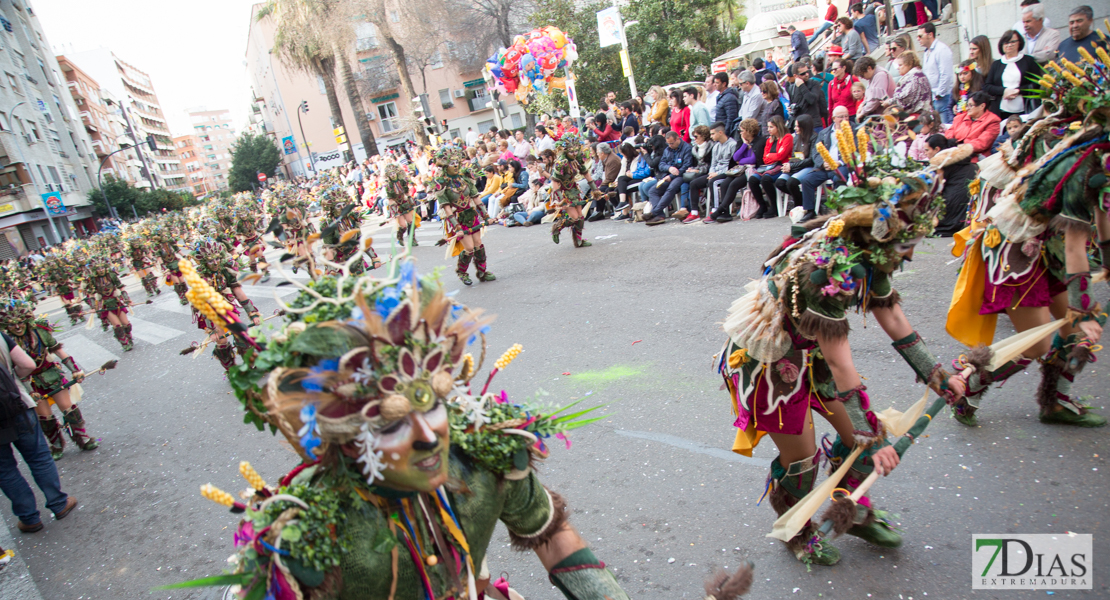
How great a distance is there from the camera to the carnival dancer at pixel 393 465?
1506 millimetres

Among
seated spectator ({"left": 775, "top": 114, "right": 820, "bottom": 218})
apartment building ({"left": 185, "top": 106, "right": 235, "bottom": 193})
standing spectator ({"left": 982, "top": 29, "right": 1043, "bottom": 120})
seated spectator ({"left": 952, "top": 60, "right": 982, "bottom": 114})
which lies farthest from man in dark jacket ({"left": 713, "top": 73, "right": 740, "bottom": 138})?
apartment building ({"left": 185, "top": 106, "right": 235, "bottom": 193})

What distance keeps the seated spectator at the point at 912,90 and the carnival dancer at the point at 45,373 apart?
9797 millimetres

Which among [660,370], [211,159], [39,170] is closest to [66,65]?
[39,170]

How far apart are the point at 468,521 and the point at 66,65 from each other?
74757mm

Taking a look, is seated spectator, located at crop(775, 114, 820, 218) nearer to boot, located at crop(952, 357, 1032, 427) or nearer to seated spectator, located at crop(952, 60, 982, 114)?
seated spectator, located at crop(952, 60, 982, 114)

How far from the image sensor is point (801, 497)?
2863 mm

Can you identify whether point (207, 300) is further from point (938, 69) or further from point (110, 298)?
point (110, 298)

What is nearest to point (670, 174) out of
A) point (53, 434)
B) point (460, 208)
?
point (460, 208)

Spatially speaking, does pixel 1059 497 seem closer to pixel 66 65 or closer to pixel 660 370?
pixel 660 370

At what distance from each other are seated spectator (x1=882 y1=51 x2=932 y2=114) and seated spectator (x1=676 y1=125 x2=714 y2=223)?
2919 mm

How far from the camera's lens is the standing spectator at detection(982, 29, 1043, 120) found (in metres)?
Answer: 7.27

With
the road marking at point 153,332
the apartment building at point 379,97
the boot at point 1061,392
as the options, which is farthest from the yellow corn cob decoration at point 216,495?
the apartment building at point 379,97

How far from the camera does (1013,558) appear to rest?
273cm

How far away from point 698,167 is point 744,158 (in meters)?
1.08
